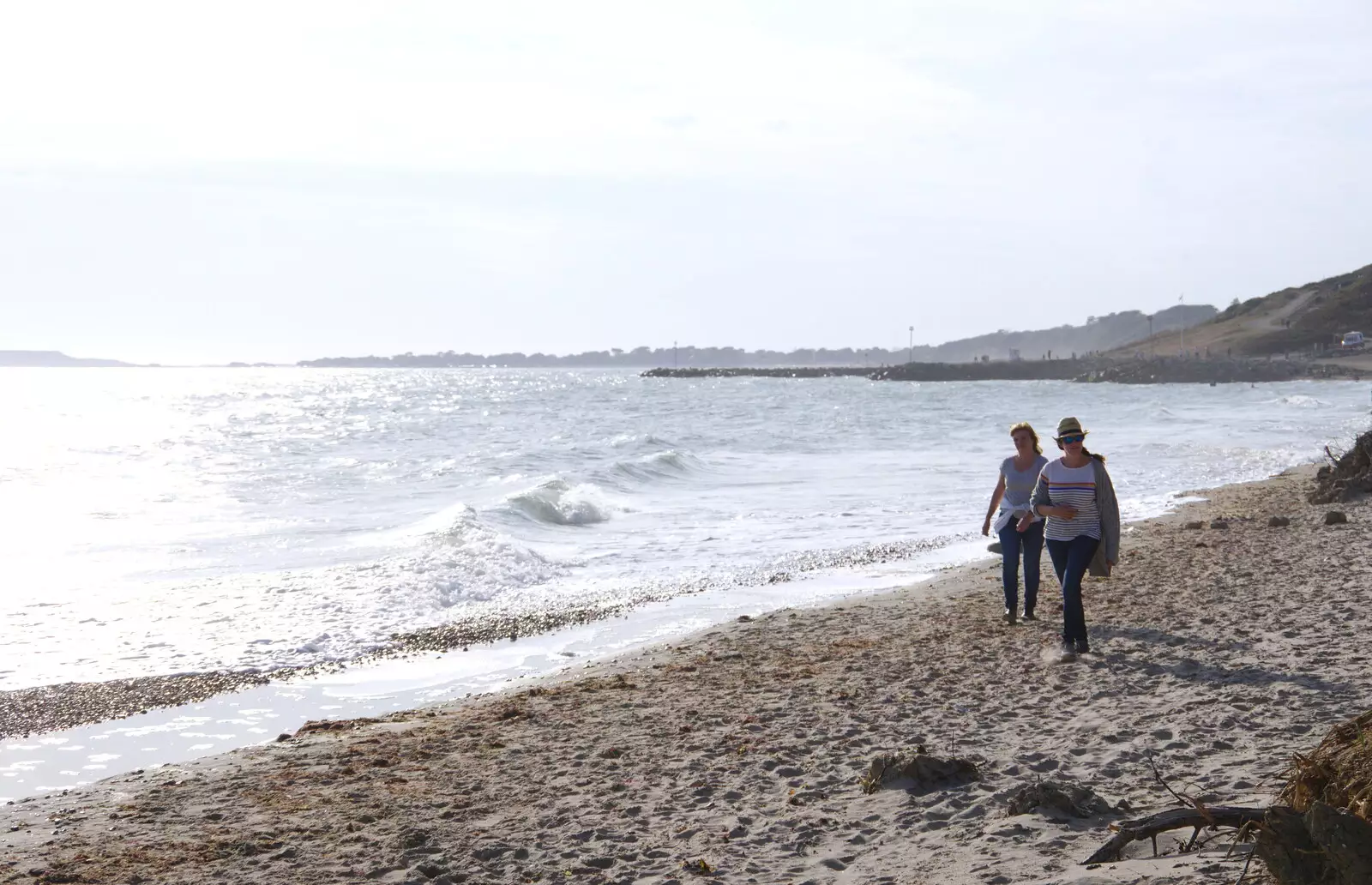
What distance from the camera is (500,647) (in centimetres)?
971

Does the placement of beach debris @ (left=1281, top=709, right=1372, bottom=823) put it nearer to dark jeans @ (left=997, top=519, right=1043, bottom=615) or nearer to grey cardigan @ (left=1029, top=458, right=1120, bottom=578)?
grey cardigan @ (left=1029, top=458, right=1120, bottom=578)

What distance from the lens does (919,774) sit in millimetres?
4980

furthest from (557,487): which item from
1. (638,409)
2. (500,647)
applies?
(638,409)

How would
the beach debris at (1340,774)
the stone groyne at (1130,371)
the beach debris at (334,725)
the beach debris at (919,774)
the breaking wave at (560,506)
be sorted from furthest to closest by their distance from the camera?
1. the stone groyne at (1130,371)
2. the breaking wave at (560,506)
3. the beach debris at (334,725)
4. the beach debris at (919,774)
5. the beach debris at (1340,774)

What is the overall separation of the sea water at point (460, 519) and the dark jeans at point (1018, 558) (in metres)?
3.11

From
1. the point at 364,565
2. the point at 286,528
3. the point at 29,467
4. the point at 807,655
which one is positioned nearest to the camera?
the point at 807,655

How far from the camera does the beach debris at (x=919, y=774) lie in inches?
195

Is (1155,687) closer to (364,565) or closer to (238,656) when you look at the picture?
(238,656)

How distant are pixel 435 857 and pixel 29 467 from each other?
1250 inches

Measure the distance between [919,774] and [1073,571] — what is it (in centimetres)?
276

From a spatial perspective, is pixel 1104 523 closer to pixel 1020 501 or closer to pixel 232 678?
pixel 1020 501

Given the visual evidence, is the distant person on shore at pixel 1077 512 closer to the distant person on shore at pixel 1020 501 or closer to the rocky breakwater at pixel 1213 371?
the distant person on shore at pixel 1020 501

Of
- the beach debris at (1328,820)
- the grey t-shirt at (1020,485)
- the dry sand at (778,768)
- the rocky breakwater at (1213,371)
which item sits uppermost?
the rocky breakwater at (1213,371)

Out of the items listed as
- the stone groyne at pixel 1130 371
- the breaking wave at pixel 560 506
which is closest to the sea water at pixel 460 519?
the breaking wave at pixel 560 506
